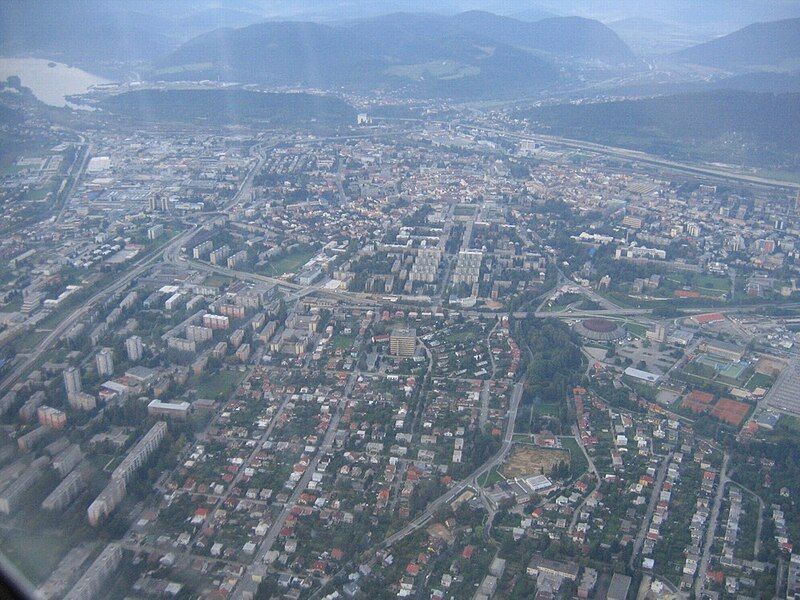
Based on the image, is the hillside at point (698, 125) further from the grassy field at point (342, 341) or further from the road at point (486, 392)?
the grassy field at point (342, 341)

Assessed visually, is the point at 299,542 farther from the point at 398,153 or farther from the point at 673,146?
the point at 673,146

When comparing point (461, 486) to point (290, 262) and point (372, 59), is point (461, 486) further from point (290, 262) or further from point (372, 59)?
point (372, 59)

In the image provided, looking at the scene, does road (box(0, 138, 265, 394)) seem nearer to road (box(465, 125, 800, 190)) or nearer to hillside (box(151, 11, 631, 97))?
road (box(465, 125, 800, 190))

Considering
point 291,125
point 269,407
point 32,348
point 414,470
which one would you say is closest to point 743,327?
point 414,470

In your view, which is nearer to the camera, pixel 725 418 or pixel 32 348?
pixel 725 418

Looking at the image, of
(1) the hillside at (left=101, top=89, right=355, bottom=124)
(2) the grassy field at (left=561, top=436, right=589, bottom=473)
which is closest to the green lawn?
(2) the grassy field at (left=561, top=436, right=589, bottom=473)

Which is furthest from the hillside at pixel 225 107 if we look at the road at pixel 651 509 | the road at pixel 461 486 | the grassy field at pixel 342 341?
the road at pixel 651 509

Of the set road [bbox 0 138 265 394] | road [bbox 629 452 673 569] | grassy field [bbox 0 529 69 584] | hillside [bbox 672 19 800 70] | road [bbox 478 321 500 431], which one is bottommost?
road [bbox 629 452 673 569]
